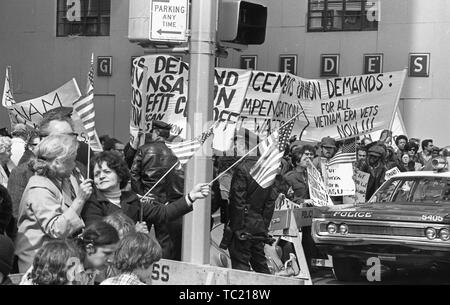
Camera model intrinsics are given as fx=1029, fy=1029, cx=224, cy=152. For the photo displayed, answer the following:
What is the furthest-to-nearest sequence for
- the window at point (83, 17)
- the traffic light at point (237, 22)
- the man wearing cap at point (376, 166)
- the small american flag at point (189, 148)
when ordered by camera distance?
the window at point (83, 17) → the man wearing cap at point (376, 166) → the traffic light at point (237, 22) → the small american flag at point (189, 148)

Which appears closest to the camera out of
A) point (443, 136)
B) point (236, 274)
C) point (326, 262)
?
point (236, 274)

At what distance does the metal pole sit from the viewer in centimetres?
945

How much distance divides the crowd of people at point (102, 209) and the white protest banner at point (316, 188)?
85 cm

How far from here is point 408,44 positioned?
23.4 m

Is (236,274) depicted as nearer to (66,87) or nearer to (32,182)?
(32,182)

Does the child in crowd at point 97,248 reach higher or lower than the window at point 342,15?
lower

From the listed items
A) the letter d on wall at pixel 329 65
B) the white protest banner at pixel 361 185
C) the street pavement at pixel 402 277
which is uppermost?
the letter d on wall at pixel 329 65

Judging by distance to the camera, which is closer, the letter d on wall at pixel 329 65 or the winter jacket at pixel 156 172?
the winter jacket at pixel 156 172

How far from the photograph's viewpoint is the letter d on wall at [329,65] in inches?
945

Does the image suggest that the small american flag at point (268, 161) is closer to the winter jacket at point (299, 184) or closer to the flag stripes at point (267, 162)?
the flag stripes at point (267, 162)

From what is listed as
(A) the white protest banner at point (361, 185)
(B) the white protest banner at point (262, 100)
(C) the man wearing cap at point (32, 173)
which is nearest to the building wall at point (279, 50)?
(B) the white protest banner at point (262, 100)

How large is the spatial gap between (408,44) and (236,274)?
55.6 ft

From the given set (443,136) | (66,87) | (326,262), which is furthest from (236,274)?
(443,136)

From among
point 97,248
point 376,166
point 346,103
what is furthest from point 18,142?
point 346,103
